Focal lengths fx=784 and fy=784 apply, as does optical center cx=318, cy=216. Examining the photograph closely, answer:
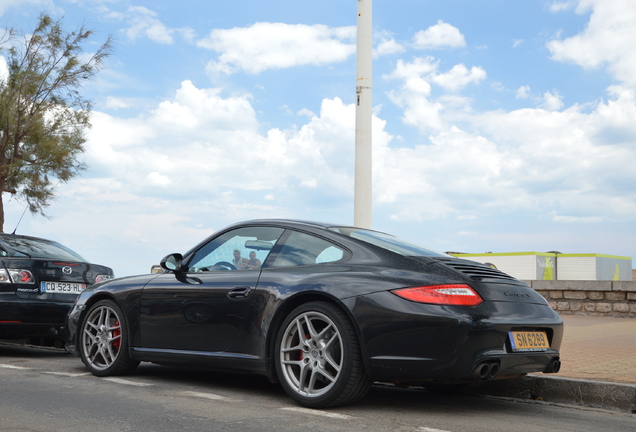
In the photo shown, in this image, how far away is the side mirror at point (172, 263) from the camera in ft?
20.9

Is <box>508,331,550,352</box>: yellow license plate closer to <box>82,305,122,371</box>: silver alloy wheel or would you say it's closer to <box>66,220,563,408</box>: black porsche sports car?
<box>66,220,563,408</box>: black porsche sports car

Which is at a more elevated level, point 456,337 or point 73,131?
point 73,131

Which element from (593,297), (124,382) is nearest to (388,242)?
(124,382)

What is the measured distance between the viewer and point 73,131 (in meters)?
22.9

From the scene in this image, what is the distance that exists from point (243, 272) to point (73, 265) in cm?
377

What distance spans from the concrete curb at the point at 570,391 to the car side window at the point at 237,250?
2.12 m

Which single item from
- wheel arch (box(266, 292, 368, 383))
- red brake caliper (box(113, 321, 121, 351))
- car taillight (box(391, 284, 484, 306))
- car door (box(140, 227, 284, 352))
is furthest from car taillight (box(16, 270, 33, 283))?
car taillight (box(391, 284, 484, 306))

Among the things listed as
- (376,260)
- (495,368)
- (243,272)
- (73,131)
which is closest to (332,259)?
(376,260)

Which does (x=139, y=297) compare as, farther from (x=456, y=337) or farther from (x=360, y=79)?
(x=360, y=79)

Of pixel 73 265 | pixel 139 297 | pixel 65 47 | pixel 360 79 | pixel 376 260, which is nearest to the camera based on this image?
pixel 376 260

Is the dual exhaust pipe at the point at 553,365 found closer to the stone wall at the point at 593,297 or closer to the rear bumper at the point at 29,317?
the rear bumper at the point at 29,317

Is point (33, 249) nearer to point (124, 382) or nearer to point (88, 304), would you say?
point (88, 304)

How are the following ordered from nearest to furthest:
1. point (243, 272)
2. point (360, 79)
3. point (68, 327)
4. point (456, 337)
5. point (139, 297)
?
point (456, 337), point (243, 272), point (139, 297), point (68, 327), point (360, 79)

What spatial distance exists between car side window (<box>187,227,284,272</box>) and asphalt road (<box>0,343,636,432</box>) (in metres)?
0.97
